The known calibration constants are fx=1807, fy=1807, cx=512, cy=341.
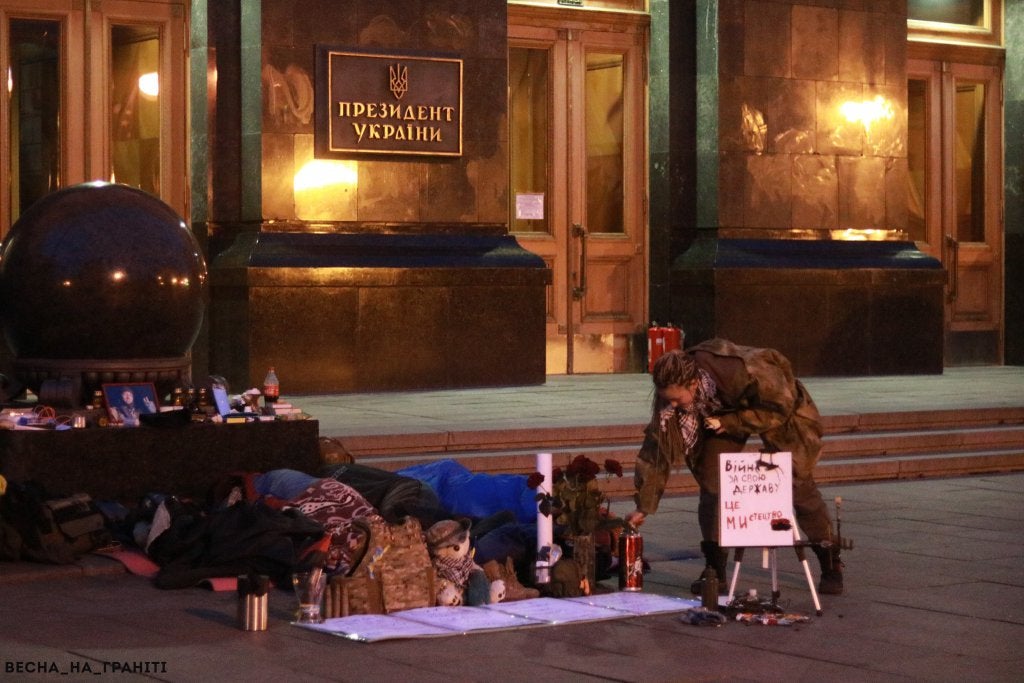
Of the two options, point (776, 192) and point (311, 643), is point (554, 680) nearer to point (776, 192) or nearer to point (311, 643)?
point (311, 643)

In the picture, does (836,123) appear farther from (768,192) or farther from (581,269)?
(581,269)

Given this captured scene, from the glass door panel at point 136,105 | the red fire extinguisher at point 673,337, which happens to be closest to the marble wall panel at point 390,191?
the glass door panel at point 136,105

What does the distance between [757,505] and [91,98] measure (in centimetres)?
1072

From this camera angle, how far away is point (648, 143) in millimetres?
20578

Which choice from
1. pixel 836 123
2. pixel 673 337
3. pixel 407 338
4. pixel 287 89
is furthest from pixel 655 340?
pixel 287 89

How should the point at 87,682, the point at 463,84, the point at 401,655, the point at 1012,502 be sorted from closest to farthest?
the point at 87,682 → the point at 401,655 → the point at 1012,502 → the point at 463,84

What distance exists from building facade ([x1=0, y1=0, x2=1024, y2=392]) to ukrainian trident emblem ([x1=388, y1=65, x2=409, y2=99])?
0.02 metres

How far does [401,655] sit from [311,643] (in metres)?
0.48

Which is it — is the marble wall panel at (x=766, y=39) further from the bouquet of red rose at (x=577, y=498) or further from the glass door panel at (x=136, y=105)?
the bouquet of red rose at (x=577, y=498)

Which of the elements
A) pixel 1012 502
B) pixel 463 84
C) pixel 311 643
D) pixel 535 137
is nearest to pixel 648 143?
pixel 535 137

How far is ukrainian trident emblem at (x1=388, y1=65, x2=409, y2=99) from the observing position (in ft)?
57.4

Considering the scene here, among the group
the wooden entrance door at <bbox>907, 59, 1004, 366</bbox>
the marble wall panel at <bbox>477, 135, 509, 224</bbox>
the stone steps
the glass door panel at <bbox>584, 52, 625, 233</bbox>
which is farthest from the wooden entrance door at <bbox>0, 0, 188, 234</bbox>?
the wooden entrance door at <bbox>907, 59, 1004, 366</bbox>

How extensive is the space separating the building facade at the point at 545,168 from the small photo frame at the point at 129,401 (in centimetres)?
520

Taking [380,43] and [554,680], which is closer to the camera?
[554,680]
